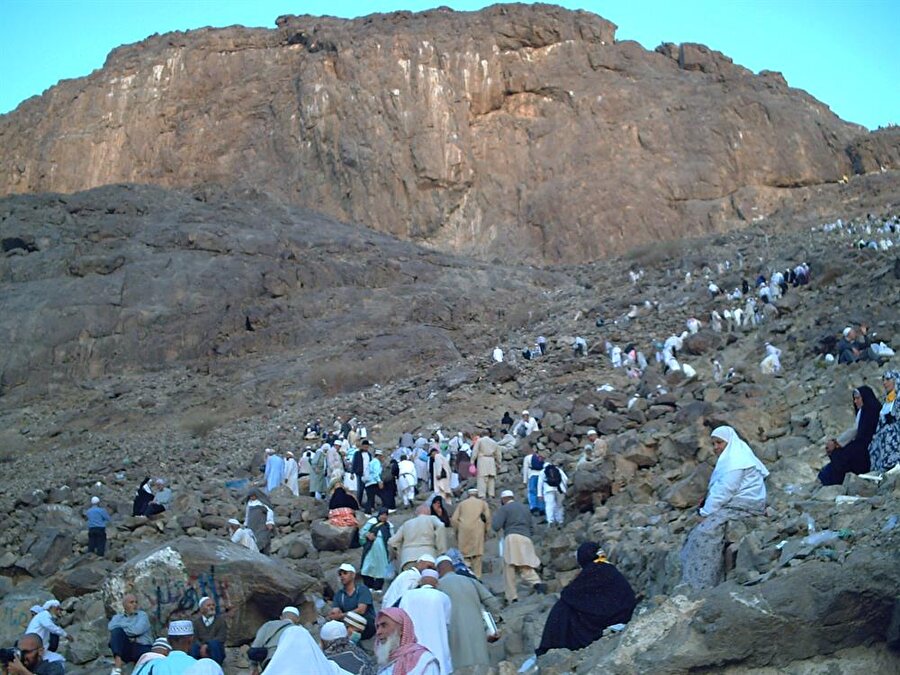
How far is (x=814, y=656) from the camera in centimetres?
498

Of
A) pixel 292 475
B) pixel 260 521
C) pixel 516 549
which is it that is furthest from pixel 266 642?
pixel 292 475

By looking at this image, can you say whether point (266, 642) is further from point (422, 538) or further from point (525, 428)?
point (525, 428)

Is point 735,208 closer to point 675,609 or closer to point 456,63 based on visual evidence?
point 456,63

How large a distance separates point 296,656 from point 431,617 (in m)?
0.97

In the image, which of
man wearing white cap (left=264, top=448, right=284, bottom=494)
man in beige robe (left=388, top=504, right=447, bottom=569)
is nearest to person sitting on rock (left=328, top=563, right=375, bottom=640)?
man in beige robe (left=388, top=504, right=447, bottom=569)

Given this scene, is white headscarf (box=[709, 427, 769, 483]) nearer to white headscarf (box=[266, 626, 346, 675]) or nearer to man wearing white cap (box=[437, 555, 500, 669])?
man wearing white cap (box=[437, 555, 500, 669])

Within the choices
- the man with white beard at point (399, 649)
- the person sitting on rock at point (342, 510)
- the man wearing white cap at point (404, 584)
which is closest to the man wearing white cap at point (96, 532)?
the person sitting on rock at point (342, 510)

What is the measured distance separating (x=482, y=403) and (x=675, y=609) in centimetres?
1815

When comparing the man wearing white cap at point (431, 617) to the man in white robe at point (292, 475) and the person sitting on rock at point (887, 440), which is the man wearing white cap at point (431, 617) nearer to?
the person sitting on rock at point (887, 440)

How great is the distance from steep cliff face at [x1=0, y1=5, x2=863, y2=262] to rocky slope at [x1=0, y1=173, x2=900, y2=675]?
584 centimetres

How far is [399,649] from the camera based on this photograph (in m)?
5.33

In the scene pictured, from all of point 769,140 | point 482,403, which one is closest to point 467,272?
point 482,403

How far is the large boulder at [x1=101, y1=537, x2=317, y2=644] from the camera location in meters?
9.47

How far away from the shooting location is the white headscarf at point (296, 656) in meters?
5.33
